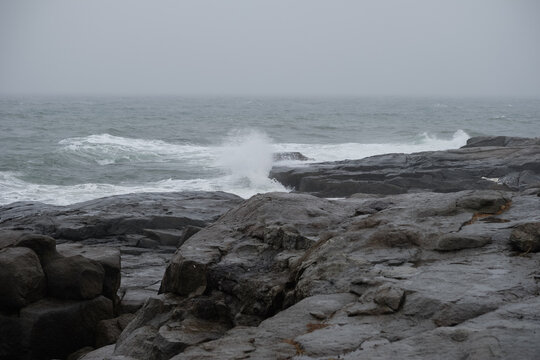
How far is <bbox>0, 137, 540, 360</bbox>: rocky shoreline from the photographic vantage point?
442cm

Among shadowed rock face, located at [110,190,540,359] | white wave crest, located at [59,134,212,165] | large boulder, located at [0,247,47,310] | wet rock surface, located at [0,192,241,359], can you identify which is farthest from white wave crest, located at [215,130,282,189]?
shadowed rock face, located at [110,190,540,359]

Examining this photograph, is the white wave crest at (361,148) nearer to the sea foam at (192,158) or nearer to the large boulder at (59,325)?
the sea foam at (192,158)

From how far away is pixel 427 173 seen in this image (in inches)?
746

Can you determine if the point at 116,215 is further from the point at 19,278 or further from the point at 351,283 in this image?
the point at 351,283

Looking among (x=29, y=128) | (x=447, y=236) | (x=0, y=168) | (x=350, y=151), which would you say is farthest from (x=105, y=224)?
(x=29, y=128)

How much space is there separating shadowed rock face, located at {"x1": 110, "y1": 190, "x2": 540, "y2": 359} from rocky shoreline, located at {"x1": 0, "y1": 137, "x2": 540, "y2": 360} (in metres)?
0.01

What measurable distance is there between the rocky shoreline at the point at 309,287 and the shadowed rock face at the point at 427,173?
29.2ft

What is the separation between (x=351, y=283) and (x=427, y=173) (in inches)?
559

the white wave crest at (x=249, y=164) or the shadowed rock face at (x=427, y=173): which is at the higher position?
the shadowed rock face at (x=427, y=173)

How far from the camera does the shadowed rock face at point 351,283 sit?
172 inches

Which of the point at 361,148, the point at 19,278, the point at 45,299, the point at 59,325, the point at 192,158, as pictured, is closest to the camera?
the point at 19,278

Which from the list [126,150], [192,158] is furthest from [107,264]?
[126,150]

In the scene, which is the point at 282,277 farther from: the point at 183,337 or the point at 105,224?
the point at 105,224

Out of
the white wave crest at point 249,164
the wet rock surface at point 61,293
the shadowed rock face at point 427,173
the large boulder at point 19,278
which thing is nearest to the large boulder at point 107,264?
the wet rock surface at point 61,293
